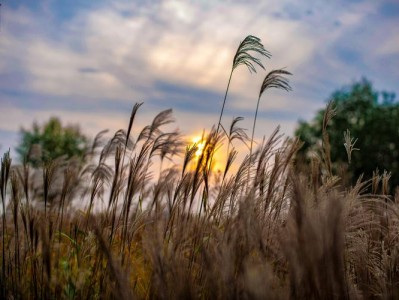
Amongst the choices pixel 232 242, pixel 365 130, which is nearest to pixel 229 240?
pixel 232 242

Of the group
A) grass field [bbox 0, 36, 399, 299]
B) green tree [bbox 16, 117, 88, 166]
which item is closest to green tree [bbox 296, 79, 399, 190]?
green tree [bbox 16, 117, 88, 166]

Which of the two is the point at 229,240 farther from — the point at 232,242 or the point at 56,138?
the point at 56,138

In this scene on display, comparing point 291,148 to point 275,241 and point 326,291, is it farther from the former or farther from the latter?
point 326,291

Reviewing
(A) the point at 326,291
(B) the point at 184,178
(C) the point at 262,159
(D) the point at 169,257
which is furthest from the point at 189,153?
(A) the point at 326,291

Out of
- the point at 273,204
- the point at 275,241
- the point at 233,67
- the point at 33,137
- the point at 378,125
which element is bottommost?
the point at 275,241

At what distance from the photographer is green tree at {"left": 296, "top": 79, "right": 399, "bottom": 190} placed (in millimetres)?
33562

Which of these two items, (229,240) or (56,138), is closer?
(229,240)

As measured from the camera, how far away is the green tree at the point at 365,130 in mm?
33562

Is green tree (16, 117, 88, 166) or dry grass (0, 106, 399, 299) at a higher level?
green tree (16, 117, 88, 166)

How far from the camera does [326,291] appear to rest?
6.99 ft

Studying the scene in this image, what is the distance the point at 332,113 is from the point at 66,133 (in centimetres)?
3593

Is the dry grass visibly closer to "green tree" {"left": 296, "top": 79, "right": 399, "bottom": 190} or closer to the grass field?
the grass field

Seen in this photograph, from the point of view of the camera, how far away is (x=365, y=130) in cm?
3434

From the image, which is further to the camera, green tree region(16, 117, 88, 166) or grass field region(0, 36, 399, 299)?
green tree region(16, 117, 88, 166)
